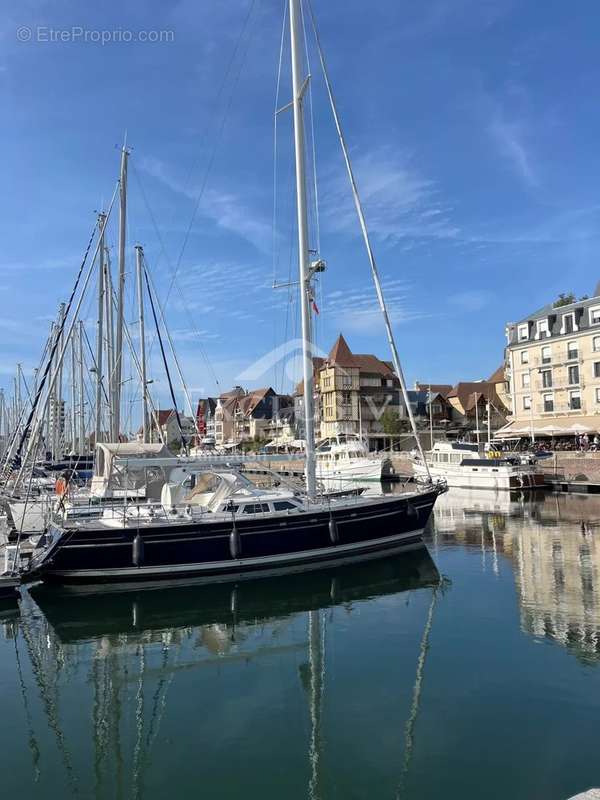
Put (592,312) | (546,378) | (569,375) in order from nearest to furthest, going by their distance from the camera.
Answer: (592,312), (569,375), (546,378)

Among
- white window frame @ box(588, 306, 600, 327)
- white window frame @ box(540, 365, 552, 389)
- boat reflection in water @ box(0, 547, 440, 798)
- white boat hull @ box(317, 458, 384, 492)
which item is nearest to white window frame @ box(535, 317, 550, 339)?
white window frame @ box(540, 365, 552, 389)

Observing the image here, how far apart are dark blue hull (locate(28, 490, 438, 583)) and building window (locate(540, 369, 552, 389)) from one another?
44425mm

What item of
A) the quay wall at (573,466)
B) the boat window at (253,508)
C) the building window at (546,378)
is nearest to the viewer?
the boat window at (253,508)

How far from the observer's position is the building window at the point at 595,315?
181ft

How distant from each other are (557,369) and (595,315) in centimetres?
629

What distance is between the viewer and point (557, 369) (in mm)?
58500

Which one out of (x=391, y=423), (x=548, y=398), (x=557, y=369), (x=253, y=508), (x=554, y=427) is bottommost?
(x=253, y=508)

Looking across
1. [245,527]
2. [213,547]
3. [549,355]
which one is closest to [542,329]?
[549,355]

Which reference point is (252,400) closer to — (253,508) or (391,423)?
(391,423)

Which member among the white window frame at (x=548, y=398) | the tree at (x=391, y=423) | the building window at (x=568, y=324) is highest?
the building window at (x=568, y=324)

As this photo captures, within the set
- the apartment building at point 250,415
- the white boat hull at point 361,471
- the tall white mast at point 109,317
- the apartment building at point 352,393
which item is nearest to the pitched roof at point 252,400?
the apartment building at point 250,415

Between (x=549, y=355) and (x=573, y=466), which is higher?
(x=549, y=355)

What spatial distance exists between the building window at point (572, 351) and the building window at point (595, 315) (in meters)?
2.67

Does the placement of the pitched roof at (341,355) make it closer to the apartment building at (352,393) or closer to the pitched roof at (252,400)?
the apartment building at (352,393)
